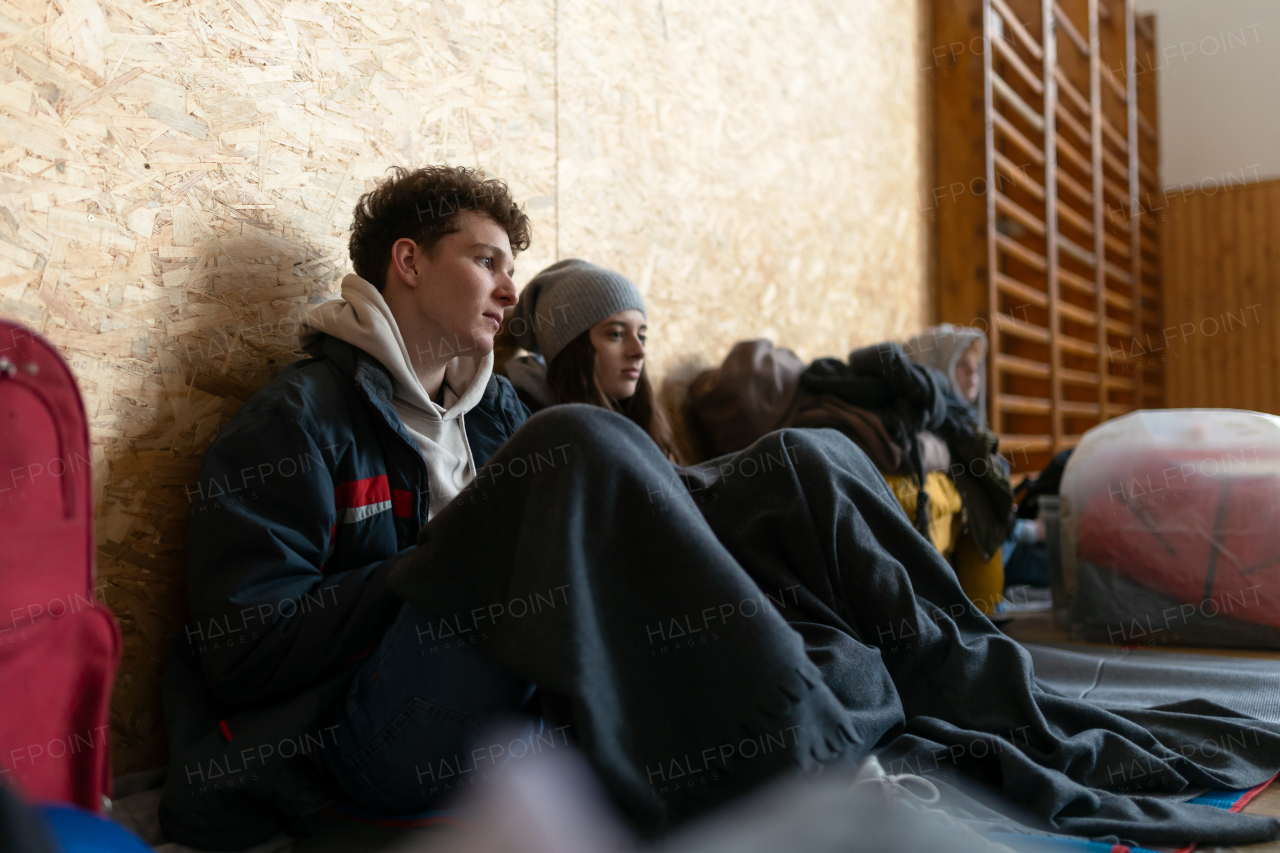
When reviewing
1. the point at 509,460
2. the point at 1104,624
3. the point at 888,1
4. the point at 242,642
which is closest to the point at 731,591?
the point at 509,460

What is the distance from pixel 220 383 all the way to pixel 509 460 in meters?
0.51

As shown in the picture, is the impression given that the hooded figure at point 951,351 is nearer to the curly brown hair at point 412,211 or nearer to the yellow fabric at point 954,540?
the yellow fabric at point 954,540

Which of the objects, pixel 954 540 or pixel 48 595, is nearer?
pixel 48 595

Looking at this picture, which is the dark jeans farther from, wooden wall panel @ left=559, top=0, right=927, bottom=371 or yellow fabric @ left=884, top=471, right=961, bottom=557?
yellow fabric @ left=884, top=471, right=961, bottom=557

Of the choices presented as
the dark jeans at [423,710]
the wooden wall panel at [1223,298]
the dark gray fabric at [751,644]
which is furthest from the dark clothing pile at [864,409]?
the wooden wall panel at [1223,298]

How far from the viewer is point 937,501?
1.92 metres

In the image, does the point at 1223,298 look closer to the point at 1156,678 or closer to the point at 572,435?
the point at 1156,678

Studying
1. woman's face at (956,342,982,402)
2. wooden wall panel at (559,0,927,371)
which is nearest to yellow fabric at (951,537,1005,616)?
woman's face at (956,342,982,402)

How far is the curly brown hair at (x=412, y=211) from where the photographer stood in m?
1.20

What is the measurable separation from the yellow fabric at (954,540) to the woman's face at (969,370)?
1.49ft

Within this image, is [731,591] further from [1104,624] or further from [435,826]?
[1104,624]

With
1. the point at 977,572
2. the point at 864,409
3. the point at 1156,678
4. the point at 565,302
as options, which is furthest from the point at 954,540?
the point at 565,302

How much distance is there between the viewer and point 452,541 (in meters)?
0.82

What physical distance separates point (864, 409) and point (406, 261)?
3.50 feet
